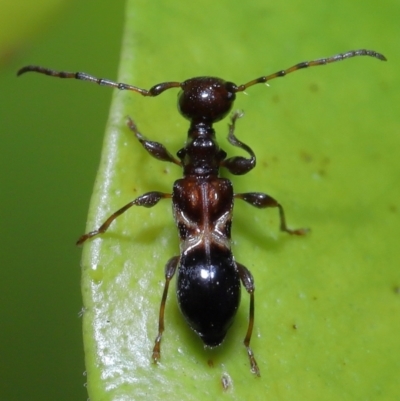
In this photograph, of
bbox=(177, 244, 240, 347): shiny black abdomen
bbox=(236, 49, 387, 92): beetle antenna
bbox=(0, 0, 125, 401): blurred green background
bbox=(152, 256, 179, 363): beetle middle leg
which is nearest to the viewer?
bbox=(152, 256, 179, 363): beetle middle leg

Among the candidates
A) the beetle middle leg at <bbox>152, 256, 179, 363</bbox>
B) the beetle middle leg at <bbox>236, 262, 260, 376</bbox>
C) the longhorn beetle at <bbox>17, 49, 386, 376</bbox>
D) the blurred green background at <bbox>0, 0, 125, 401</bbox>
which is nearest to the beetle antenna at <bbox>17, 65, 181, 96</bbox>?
the longhorn beetle at <bbox>17, 49, 386, 376</bbox>

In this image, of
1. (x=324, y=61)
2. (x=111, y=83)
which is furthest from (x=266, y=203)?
(x=111, y=83)

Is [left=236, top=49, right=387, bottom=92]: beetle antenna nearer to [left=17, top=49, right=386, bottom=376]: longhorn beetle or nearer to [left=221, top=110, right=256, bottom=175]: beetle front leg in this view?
Result: [left=17, top=49, right=386, bottom=376]: longhorn beetle

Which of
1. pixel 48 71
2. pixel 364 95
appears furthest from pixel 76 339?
pixel 364 95

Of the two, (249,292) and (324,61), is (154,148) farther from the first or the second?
(324,61)

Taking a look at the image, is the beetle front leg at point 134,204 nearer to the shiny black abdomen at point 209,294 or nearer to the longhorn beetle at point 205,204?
A: the longhorn beetle at point 205,204

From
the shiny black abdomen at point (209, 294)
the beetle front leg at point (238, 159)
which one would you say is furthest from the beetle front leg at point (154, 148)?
the shiny black abdomen at point (209, 294)
